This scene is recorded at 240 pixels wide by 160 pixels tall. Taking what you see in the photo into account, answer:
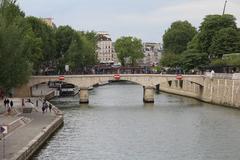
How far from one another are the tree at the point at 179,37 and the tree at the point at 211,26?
3547 cm

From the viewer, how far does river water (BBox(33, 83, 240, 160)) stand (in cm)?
3919

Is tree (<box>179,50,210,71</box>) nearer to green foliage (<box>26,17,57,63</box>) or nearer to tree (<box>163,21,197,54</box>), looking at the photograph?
green foliage (<box>26,17,57,63</box>)

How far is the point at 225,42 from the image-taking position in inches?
3999

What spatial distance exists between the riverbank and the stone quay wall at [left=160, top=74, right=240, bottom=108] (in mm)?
20135

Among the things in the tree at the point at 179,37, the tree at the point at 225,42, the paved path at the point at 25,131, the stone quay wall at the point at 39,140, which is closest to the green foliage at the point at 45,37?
the tree at the point at 225,42

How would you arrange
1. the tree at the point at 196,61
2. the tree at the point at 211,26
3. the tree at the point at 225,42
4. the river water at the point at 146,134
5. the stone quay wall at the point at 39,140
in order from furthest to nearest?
the tree at the point at 211,26 < the tree at the point at 196,61 < the tree at the point at 225,42 < the river water at the point at 146,134 < the stone quay wall at the point at 39,140

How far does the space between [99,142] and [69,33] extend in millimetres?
65184

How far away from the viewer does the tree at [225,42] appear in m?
102

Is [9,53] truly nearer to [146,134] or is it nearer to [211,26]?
[146,134]

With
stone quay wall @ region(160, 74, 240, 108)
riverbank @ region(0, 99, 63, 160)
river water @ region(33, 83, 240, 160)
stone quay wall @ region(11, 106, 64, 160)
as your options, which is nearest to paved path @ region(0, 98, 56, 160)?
riverbank @ region(0, 99, 63, 160)

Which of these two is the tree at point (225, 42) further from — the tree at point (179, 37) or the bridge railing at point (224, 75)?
the tree at point (179, 37)

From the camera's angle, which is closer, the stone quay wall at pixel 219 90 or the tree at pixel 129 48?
the stone quay wall at pixel 219 90

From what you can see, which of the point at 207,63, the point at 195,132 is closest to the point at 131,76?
the point at 207,63

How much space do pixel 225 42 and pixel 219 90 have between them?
27.6 m
